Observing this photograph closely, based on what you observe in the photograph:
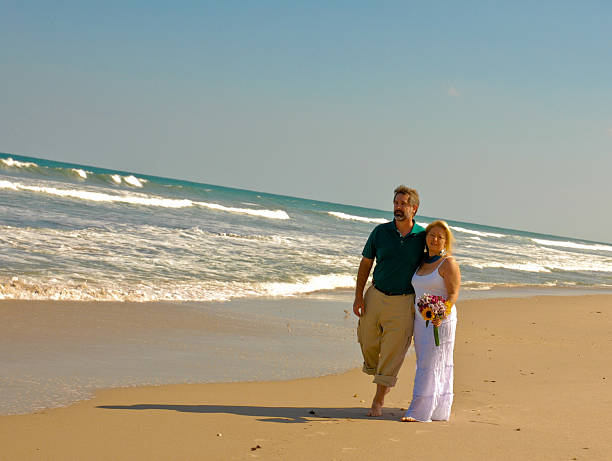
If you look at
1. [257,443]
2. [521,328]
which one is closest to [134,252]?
[521,328]

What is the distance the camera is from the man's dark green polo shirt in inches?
201

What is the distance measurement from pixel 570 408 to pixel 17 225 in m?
13.9

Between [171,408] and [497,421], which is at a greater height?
[497,421]

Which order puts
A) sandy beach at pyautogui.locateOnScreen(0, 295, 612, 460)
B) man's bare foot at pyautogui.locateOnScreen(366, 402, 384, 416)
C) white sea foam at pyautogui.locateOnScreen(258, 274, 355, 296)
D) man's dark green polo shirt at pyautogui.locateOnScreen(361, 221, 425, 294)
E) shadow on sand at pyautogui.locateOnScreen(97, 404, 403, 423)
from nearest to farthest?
sandy beach at pyautogui.locateOnScreen(0, 295, 612, 460), shadow on sand at pyautogui.locateOnScreen(97, 404, 403, 423), man's bare foot at pyautogui.locateOnScreen(366, 402, 384, 416), man's dark green polo shirt at pyautogui.locateOnScreen(361, 221, 425, 294), white sea foam at pyautogui.locateOnScreen(258, 274, 355, 296)

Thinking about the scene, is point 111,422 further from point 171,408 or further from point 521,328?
point 521,328

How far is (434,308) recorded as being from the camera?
15.8 ft

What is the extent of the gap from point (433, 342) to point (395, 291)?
50cm

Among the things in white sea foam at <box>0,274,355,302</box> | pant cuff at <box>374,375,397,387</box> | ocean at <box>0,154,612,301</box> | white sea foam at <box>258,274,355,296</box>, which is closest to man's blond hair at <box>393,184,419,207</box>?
pant cuff at <box>374,375,397,387</box>

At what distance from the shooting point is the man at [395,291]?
507cm

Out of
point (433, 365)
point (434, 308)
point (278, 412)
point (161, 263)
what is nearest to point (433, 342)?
point (433, 365)

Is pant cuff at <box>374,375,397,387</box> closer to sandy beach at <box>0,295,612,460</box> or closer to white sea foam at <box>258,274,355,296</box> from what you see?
sandy beach at <box>0,295,612,460</box>

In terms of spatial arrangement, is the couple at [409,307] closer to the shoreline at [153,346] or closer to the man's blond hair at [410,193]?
the man's blond hair at [410,193]

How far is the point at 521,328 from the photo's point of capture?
1023cm

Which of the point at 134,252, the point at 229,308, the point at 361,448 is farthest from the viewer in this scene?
the point at 134,252
